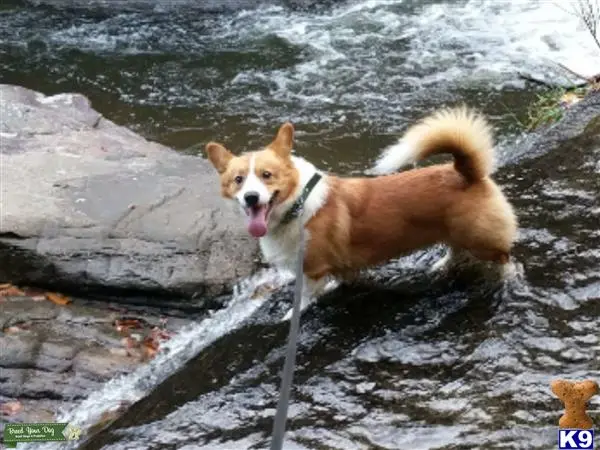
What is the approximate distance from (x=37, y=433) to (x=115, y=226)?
1.50 meters

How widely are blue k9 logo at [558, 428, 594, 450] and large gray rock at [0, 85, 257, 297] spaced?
2368 millimetres

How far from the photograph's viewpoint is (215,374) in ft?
11.1

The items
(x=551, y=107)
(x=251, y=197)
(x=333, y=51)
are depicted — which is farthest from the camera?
(x=333, y=51)

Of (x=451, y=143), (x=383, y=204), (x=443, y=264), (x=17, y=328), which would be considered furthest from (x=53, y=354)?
(x=451, y=143)

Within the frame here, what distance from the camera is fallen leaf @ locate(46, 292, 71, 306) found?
440cm

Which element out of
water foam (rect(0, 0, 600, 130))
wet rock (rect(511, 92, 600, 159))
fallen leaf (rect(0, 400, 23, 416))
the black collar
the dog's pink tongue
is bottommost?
fallen leaf (rect(0, 400, 23, 416))

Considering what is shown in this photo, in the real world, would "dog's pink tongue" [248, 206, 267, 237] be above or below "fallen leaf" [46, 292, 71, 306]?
below

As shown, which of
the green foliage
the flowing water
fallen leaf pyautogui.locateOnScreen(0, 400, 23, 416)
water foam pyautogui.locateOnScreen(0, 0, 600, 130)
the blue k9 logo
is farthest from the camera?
water foam pyautogui.locateOnScreen(0, 0, 600, 130)

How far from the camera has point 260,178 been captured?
3.38m

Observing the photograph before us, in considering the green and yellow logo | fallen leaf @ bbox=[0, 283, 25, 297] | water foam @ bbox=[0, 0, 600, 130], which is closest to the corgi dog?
the green and yellow logo

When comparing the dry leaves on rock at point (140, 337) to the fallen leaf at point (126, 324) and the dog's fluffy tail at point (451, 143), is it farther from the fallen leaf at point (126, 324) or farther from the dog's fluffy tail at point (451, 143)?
the dog's fluffy tail at point (451, 143)

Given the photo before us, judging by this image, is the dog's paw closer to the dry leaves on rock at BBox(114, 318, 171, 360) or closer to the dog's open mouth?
the dog's open mouth

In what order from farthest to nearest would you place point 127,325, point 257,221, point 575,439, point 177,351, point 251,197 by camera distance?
point 127,325 < point 177,351 < point 257,221 < point 251,197 < point 575,439

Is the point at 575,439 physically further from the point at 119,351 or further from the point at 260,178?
the point at 119,351
